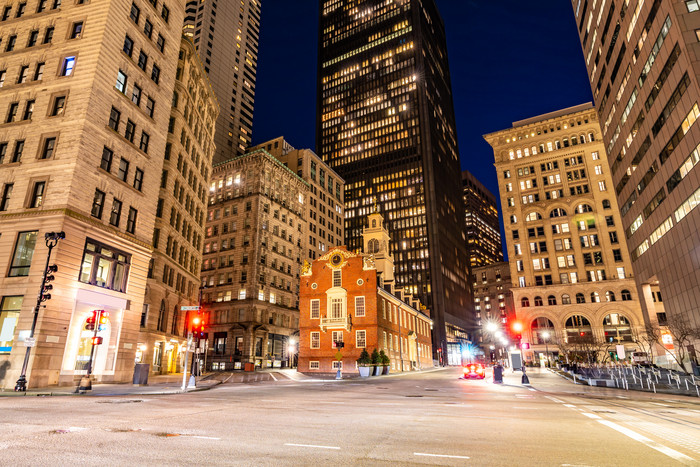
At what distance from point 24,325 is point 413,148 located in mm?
138114

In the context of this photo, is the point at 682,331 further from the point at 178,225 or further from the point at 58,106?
the point at 58,106

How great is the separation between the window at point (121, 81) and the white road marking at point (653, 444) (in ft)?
119

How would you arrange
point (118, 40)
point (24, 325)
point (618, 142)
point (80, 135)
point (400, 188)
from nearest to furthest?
point (24, 325) < point (80, 135) < point (118, 40) < point (618, 142) < point (400, 188)

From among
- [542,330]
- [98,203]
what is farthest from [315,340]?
[542,330]

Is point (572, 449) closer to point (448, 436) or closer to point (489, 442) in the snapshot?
point (489, 442)

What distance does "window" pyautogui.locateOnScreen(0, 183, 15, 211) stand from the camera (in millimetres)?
27858

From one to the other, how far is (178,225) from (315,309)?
2147 centimetres

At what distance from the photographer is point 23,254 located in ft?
86.1

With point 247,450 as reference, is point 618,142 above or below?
above

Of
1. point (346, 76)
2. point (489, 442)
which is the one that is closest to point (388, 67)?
point (346, 76)

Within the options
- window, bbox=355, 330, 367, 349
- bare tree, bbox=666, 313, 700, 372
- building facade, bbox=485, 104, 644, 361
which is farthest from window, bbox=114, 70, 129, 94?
building facade, bbox=485, 104, 644, 361

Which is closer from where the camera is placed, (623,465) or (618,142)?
(623,465)

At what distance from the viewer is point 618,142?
6525 centimetres

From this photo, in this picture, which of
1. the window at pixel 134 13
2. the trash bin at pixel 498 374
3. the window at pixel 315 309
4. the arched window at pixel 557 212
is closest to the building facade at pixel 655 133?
the arched window at pixel 557 212
